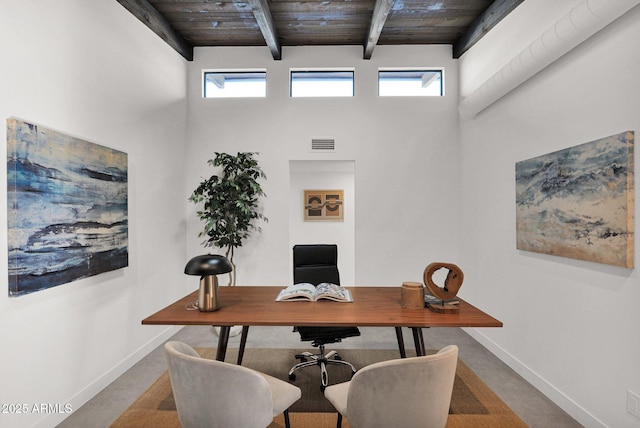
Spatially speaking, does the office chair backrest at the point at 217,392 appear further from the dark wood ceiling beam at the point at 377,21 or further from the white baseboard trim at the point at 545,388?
the dark wood ceiling beam at the point at 377,21

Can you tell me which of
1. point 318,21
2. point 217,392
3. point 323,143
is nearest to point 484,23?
point 318,21

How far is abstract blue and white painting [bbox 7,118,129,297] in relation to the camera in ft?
6.45

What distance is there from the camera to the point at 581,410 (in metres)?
2.27

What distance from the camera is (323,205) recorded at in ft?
19.2

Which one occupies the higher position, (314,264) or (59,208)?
(59,208)

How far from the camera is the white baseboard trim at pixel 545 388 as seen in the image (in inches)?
87.4

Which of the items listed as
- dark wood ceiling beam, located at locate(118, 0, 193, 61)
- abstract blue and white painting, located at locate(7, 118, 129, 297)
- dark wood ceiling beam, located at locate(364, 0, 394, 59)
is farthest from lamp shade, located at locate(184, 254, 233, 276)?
dark wood ceiling beam, located at locate(364, 0, 394, 59)

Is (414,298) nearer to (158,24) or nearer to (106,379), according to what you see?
(106,379)

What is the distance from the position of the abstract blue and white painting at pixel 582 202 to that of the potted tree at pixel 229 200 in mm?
2859

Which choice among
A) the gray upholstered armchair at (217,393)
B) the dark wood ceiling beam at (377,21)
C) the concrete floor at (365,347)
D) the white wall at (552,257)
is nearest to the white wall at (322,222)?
the concrete floor at (365,347)

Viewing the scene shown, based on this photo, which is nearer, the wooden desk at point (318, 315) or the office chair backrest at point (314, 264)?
the wooden desk at point (318, 315)

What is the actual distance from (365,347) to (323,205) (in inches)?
111

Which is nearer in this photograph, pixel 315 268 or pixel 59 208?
pixel 59 208

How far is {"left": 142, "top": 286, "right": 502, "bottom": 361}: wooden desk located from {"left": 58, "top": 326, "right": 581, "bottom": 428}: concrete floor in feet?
3.35
